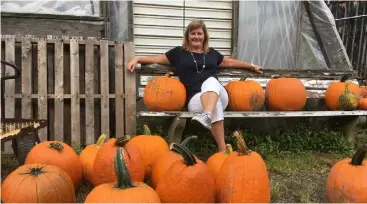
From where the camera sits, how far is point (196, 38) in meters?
3.57

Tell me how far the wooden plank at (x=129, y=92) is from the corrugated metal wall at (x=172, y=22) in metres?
1.14

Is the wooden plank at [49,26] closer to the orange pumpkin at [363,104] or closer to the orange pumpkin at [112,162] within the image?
the orange pumpkin at [112,162]

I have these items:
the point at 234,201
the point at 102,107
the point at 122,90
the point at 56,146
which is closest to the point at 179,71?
the point at 122,90

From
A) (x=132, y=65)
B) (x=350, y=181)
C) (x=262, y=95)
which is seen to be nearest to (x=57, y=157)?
(x=132, y=65)

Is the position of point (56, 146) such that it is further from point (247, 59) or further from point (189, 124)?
point (247, 59)

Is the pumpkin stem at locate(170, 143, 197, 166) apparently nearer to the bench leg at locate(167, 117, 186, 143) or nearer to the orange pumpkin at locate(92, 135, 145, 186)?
the orange pumpkin at locate(92, 135, 145, 186)

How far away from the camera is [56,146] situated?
91.2 inches

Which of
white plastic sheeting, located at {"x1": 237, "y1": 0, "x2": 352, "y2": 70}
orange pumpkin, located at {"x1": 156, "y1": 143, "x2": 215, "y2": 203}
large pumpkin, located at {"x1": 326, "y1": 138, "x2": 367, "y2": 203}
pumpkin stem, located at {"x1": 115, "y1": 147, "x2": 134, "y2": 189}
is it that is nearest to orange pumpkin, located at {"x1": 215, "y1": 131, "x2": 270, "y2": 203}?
orange pumpkin, located at {"x1": 156, "y1": 143, "x2": 215, "y2": 203}

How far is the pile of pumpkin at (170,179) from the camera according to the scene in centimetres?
165

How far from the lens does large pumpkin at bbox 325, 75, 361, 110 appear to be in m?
3.80

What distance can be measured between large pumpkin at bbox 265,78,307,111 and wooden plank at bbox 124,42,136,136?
145 centimetres

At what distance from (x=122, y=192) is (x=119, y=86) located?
6.82 feet

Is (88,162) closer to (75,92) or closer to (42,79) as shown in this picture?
(75,92)

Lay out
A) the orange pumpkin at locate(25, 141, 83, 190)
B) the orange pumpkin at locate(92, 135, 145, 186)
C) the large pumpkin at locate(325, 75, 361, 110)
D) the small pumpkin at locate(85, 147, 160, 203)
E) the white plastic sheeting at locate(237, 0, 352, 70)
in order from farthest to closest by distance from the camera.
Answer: the white plastic sheeting at locate(237, 0, 352, 70), the large pumpkin at locate(325, 75, 361, 110), the orange pumpkin at locate(25, 141, 83, 190), the orange pumpkin at locate(92, 135, 145, 186), the small pumpkin at locate(85, 147, 160, 203)
